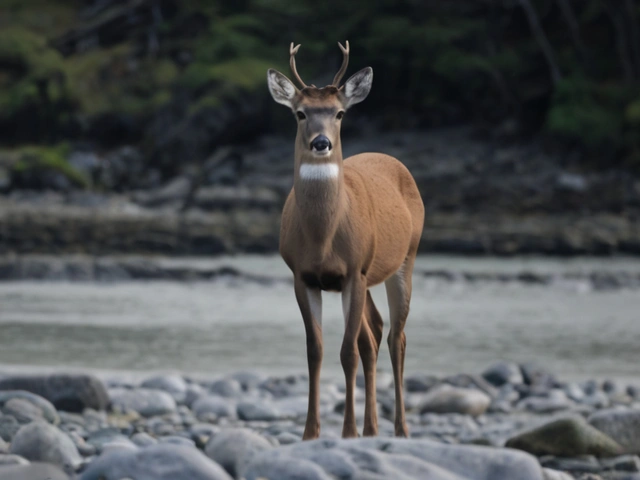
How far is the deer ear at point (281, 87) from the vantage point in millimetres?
4668

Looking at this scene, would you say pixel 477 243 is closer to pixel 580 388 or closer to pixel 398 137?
pixel 398 137

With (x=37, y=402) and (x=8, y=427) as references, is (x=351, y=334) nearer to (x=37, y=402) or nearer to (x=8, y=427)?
(x=8, y=427)

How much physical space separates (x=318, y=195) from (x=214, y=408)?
385cm

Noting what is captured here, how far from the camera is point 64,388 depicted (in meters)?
7.94

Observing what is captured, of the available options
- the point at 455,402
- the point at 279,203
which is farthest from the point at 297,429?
the point at 279,203

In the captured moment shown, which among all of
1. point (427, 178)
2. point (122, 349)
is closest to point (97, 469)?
point (122, 349)

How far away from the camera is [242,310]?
15906mm

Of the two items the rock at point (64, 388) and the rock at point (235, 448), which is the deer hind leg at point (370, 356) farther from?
the rock at point (64, 388)

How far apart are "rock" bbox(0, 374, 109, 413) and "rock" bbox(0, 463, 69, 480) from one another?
3442mm

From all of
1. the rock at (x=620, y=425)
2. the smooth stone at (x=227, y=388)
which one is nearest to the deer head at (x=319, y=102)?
the rock at (x=620, y=425)

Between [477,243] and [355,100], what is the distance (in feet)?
72.2

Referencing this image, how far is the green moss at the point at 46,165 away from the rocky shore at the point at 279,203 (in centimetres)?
39

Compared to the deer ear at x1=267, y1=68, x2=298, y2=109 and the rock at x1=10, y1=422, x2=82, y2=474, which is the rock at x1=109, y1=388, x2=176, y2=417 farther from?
the deer ear at x1=267, y1=68, x2=298, y2=109

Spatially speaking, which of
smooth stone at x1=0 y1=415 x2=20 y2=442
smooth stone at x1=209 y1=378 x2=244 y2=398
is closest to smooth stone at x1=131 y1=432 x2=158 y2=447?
smooth stone at x1=0 y1=415 x2=20 y2=442
